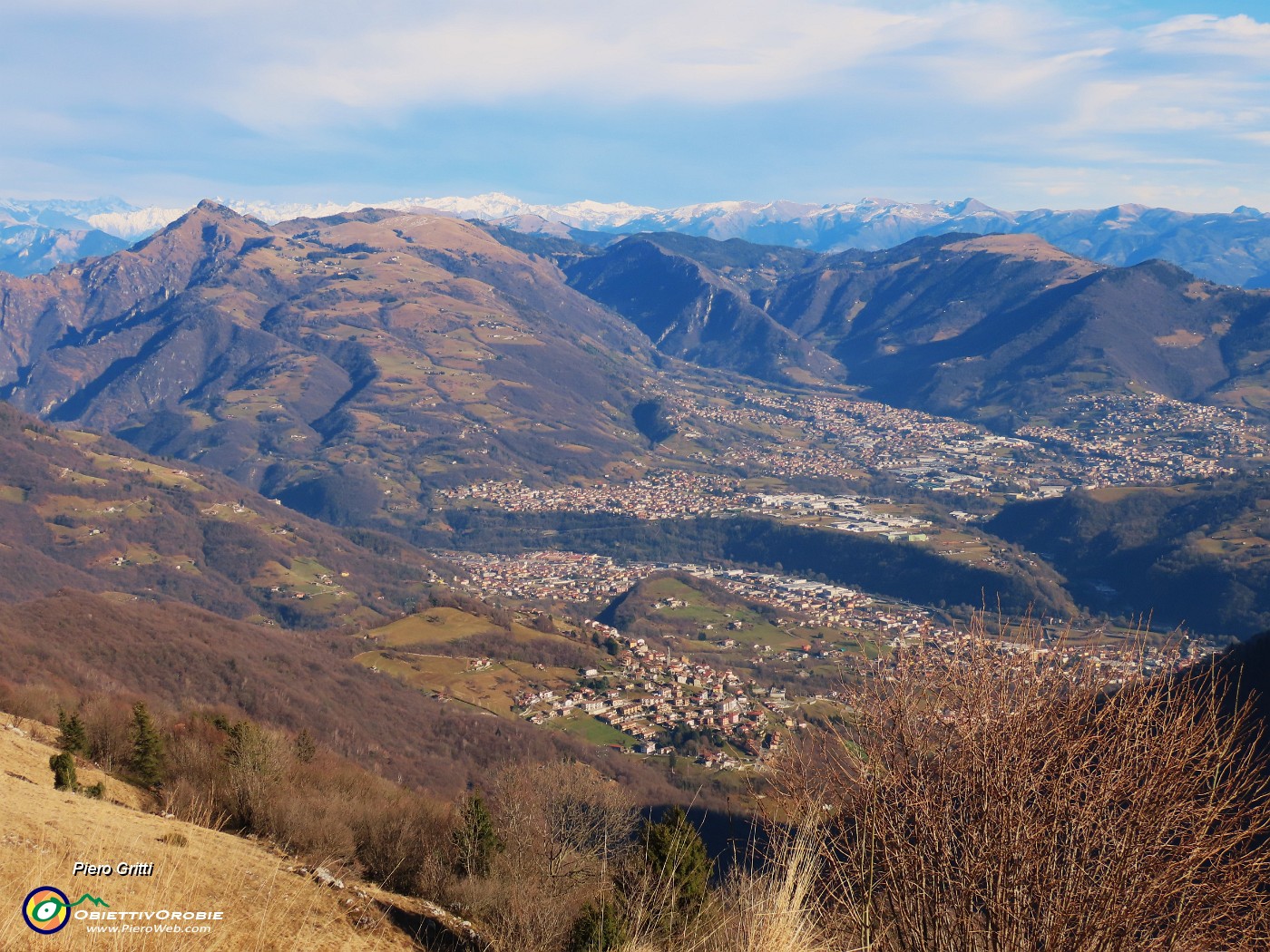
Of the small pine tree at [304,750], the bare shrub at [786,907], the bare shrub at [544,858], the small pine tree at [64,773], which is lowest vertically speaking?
the small pine tree at [304,750]

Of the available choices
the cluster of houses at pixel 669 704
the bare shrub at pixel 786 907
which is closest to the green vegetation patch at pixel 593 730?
the cluster of houses at pixel 669 704

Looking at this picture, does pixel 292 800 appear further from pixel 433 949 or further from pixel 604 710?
pixel 604 710

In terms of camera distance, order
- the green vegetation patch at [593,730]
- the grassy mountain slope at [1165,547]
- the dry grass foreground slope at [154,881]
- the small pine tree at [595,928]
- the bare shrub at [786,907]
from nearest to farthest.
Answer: the dry grass foreground slope at [154,881] → the bare shrub at [786,907] → the small pine tree at [595,928] → the green vegetation patch at [593,730] → the grassy mountain slope at [1165,547]

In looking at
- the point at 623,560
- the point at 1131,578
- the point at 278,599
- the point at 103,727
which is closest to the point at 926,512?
the point at 1131,578

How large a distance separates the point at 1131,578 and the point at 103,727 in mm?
132540

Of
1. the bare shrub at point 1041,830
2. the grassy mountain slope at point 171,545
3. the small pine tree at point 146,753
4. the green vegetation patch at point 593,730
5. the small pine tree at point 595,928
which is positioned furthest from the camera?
the grassy mountain slope at point 171,545

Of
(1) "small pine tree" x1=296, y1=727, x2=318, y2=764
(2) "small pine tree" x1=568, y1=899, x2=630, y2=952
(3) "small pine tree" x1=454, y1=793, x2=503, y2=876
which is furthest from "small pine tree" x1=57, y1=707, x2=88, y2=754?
(2) "small pine tree" x1=568, y1=899, x2=630, y2=952

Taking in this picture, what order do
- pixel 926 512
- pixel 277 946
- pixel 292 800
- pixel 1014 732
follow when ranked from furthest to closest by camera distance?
pixel 926 512, pixel 292 800, pixel 277 946, pixel 1014 732

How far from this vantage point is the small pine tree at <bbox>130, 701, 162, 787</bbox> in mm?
25297

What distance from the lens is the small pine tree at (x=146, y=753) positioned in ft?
83.0

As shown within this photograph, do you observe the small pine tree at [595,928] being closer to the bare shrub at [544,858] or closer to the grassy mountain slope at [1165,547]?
the bare shrub at [544,858]

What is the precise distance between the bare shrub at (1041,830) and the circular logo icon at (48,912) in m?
5.86

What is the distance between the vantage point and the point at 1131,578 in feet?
423

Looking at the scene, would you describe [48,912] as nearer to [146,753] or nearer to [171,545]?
[146,753]
